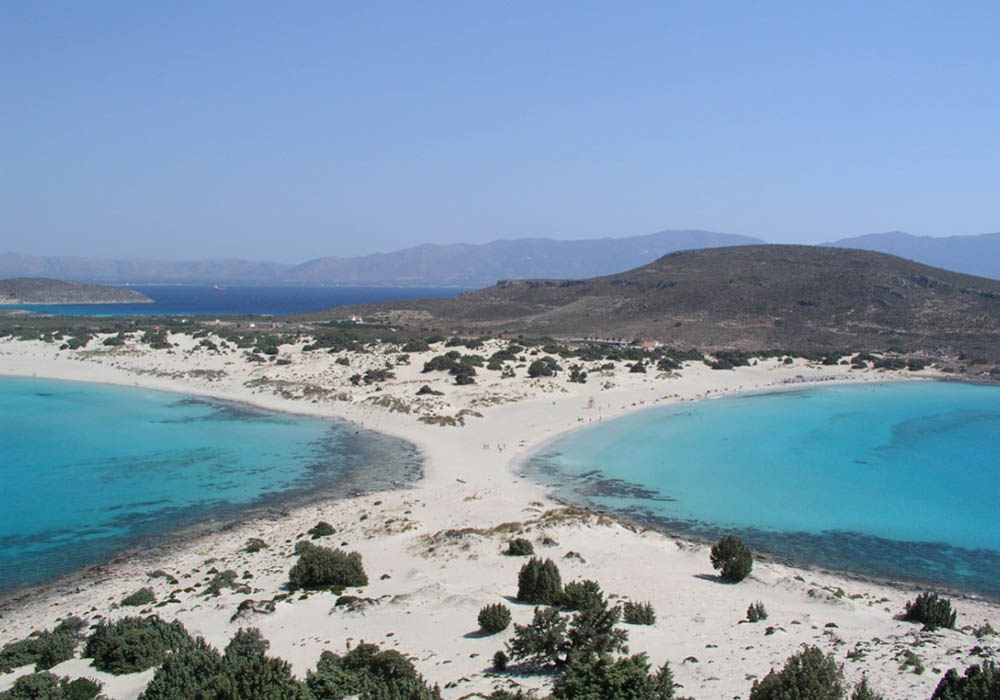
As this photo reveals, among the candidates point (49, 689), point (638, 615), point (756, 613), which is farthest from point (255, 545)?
point (756, 613)

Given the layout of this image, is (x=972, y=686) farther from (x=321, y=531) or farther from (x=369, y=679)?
(x=321, y=531)

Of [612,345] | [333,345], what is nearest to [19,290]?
[333,345]

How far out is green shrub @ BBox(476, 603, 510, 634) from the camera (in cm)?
1436

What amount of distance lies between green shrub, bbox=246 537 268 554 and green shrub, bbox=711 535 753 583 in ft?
44.7

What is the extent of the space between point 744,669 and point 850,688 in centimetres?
171

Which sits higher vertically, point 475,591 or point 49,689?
point 49,689

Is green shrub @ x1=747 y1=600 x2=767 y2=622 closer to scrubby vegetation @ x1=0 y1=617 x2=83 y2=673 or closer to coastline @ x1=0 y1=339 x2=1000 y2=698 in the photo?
coastline @ x1=0 y1=339 x2=1000 y2=698

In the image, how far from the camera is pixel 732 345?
8062 centimetres

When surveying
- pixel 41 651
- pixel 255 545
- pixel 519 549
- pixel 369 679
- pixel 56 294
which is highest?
pixel 56 294

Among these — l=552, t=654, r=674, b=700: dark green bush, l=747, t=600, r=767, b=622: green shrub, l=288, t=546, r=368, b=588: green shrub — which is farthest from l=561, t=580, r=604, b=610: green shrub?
l=288, t=546, r=368, b=588: green shrub

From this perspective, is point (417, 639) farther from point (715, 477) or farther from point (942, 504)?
point (942, 504)

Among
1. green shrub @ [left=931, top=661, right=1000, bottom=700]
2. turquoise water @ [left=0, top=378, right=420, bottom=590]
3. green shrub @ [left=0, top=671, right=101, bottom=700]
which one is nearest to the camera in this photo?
green shrub @ [left=931, top=661, right=1000, bottom=700]

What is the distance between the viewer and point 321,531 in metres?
22.5

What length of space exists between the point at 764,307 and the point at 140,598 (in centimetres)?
9169
